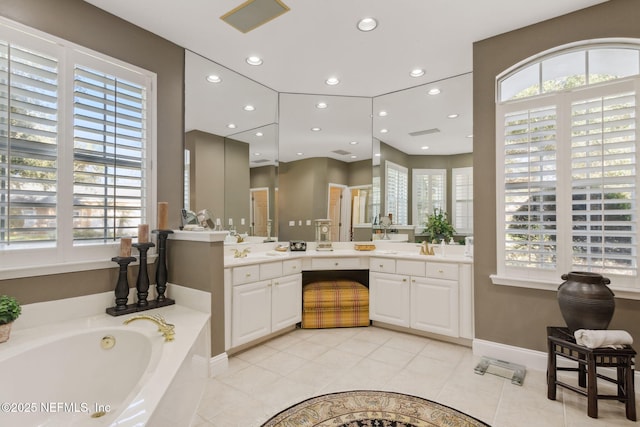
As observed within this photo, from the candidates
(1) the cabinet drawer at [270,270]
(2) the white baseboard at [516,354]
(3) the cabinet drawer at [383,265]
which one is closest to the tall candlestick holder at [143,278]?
(1) the cabinet drawer at [270,270]

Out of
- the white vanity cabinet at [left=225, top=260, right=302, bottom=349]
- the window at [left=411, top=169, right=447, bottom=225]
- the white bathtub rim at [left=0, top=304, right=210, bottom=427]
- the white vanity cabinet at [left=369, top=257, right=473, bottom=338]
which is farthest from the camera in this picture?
the window at [left=411, top=169, right=447, bottom=225]

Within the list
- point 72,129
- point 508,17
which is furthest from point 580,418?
point 72,129

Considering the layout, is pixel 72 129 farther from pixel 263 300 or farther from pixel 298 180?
pixel 298 180

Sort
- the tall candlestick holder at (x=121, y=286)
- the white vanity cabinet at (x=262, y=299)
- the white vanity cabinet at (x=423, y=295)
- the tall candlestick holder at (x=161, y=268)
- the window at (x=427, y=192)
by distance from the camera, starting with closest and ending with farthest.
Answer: the tall candlestick holder at (x=121, y=286), the tall candlestick holder at (x=161, y=268), the white vanity cabinet at (x=262, y=299), the white vanity cabinet at (x=423, y=295), the window at (x=427, y=192)

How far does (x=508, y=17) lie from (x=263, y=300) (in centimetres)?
315

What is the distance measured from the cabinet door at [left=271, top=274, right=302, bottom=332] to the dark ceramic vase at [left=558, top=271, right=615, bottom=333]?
2.30 metres

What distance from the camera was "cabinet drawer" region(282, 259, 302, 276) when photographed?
328 cm

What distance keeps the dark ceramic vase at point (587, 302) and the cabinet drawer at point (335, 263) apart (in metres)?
1.95

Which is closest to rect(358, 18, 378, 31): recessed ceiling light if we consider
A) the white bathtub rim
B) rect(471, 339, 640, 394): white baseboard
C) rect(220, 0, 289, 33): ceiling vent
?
rect(220, 0, 289, 33): ceiling vent

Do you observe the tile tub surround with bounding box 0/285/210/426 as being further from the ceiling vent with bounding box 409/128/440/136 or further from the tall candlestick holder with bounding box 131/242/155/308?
the ceiling vent with bounding box 409/128/440/136

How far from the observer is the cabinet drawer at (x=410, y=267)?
322cm

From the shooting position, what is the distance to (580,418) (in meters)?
1.92

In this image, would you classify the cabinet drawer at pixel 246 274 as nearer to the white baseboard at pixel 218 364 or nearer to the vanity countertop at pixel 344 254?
the vanity countertop at pixel 344 254

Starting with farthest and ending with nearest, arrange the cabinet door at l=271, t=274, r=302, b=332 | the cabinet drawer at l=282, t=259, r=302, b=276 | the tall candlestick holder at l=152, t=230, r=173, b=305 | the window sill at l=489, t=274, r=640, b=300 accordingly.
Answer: the cabinet drawer at l=282, t=259, r=302, b=276 → the cabinet door at l=271, t=274, r=302, b=332 → the tall candlestick holder at l=152, t=230, r=173, b=305 → the window sill at l=489, t=274, r=640, b=300
